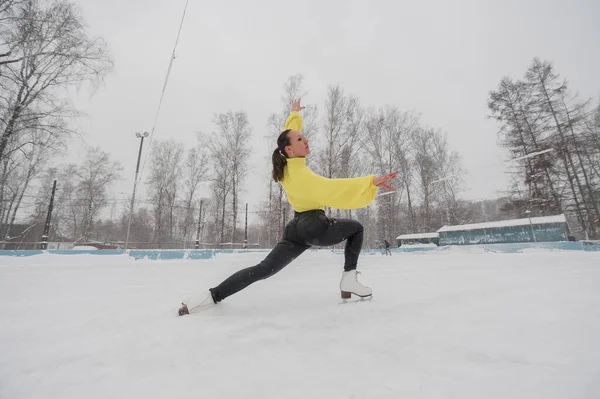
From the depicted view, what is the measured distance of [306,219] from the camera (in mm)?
1898

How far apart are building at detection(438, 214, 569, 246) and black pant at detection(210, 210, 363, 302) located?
968 inches

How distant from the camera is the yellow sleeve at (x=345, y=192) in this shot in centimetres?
176

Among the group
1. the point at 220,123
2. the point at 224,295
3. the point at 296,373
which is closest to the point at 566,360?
the point at 296,373

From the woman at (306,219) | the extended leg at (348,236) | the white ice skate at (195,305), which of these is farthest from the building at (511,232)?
the white ice skate at (195,305)

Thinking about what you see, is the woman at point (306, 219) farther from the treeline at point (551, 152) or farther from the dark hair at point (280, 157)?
the treeline at point (551, 152)

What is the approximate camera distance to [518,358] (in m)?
0.92

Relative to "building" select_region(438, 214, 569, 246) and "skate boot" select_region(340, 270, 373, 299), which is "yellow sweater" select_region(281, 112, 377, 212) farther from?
"building" select_region(438, 214, 569, 246)

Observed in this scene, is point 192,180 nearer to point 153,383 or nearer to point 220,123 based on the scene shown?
point 220,123

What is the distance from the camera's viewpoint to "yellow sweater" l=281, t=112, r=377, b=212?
1764 millimetres

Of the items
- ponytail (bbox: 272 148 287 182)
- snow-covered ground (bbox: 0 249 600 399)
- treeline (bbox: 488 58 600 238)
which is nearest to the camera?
snow-covered ground (bbox: 0 249 600 399)

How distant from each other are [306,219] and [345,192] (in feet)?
1.16

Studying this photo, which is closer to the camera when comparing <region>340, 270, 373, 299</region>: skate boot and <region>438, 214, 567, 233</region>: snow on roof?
<region>340, 270, 373, 299</region>: skate boot

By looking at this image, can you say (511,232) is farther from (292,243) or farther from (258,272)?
(258,272)

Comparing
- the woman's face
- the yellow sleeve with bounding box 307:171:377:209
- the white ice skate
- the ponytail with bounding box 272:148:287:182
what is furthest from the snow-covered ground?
the woman's face
